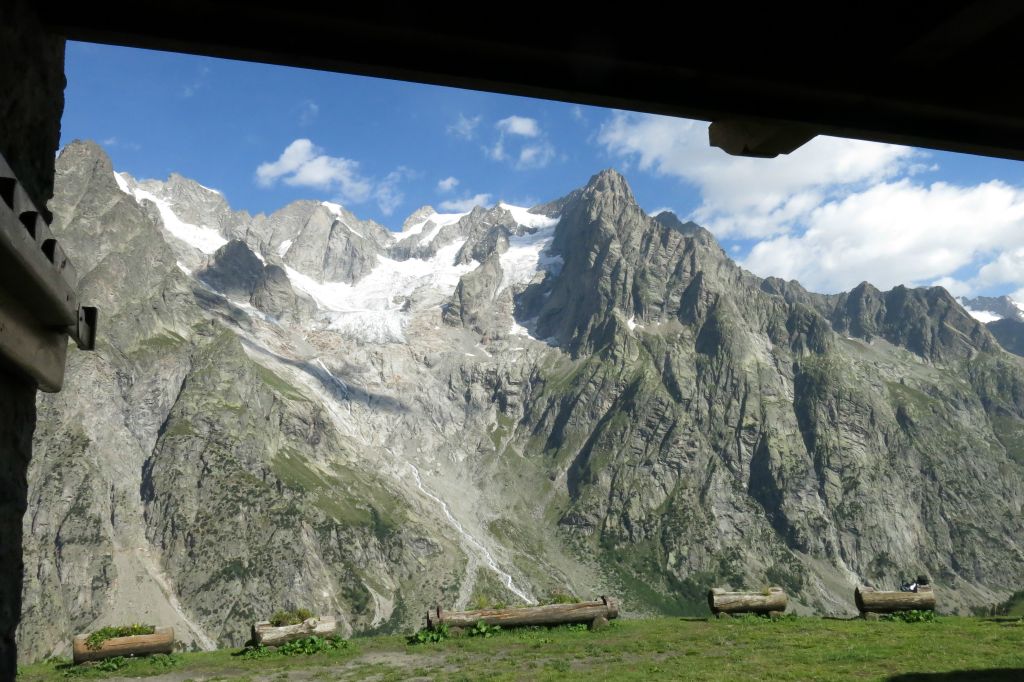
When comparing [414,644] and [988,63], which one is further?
[414,644]

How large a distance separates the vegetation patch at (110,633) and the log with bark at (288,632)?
3.73 metres

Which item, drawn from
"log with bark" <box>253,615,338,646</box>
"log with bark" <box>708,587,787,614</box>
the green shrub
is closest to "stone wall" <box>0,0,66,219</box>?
"log with bark" <box>253,615,338,646</box>

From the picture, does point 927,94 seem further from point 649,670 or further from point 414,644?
point 414,644

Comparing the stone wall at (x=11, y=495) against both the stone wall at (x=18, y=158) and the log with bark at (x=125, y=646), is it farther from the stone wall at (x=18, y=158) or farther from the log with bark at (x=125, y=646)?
the log with bark at (x=125, y=646)

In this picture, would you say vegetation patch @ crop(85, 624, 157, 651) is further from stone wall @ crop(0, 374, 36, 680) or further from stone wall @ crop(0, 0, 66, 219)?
stone wall @ crop(0, 0, 66, 219)

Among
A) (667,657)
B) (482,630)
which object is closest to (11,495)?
(667,657)

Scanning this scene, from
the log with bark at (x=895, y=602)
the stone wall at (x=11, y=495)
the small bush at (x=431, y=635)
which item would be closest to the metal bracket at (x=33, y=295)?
the stone wall at (x=11, y=495)

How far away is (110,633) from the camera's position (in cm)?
2598

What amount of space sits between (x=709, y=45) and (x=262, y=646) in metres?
26.3

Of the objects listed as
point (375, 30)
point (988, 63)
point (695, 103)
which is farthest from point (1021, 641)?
point (375, 30)

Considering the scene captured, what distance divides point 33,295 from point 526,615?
24.8 m

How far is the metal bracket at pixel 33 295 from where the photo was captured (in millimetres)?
4805

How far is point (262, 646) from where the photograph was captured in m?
25.9

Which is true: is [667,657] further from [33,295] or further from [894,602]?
[33,295]
